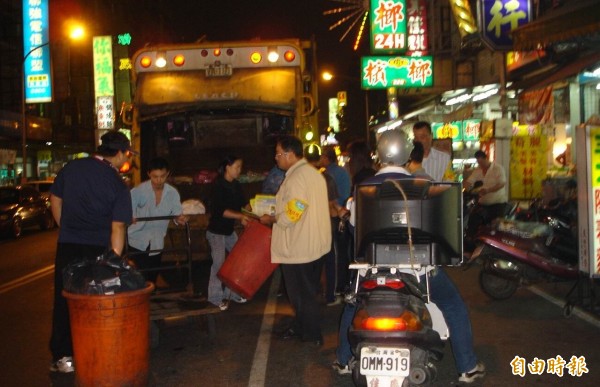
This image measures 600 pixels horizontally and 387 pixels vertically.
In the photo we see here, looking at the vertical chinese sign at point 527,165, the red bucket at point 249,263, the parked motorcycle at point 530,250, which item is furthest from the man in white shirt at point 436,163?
the vertical chinese sign at point 527,165

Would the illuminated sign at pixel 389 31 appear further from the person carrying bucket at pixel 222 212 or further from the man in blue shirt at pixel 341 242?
the person carrying bucket at pixel 222 212

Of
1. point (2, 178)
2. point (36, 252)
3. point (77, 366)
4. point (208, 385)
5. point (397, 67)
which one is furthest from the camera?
point (2, 178)

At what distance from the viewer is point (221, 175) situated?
8.27m

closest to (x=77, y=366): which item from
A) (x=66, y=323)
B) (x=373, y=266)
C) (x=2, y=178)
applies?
(x=66, y=323)

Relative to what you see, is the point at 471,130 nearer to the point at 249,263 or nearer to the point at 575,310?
the point at 575,310

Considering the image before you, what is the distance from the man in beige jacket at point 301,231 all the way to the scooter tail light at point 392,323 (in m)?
1.98

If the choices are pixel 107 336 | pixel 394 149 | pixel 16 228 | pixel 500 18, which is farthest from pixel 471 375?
pixel 16 228

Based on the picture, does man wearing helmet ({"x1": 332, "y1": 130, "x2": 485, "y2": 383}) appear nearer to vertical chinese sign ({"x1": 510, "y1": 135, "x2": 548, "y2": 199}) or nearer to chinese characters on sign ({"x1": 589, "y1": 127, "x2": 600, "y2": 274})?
chinese characters on sign ({"x1": 589, "y1": 127, "x2": 600, "y2": 274})

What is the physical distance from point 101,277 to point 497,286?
524 centimetres

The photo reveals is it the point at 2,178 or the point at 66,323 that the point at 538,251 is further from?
the point at 2,178

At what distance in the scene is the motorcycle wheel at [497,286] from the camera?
8.41 metres

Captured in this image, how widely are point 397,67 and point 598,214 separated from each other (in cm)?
1415

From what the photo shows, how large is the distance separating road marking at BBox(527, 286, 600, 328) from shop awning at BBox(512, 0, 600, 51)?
11.4 ft

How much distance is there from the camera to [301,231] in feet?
21.2
